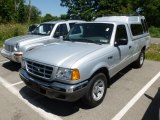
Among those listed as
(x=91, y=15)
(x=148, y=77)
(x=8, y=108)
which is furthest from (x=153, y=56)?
(x=91, y=15)

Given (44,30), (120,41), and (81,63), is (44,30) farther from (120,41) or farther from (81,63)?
(81,63)

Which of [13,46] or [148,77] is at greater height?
[13,46]

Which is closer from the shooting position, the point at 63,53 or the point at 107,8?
the point at 63,53

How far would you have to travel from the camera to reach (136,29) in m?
7.77

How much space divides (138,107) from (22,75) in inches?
110

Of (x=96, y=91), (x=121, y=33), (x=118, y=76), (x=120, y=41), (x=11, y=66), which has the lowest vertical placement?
(x=11, y=66)

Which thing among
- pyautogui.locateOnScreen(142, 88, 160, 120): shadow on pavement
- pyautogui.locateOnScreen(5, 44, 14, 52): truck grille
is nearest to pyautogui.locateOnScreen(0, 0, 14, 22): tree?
pyautogui.locateOnScreen(5, 44, 14, 52): truck grille

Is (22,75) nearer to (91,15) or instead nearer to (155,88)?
(155,88)

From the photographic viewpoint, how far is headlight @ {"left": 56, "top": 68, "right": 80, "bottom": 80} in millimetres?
4375

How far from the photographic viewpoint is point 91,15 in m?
40.4

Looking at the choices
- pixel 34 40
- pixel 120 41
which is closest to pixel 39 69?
pixel 120 41

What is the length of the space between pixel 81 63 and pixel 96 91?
98 cm

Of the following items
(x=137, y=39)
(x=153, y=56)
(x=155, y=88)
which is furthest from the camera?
(x=153, y=56)

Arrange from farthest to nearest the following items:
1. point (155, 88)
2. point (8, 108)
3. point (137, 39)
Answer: point (137, 39) → point (155, 88) → point (8, 108)
